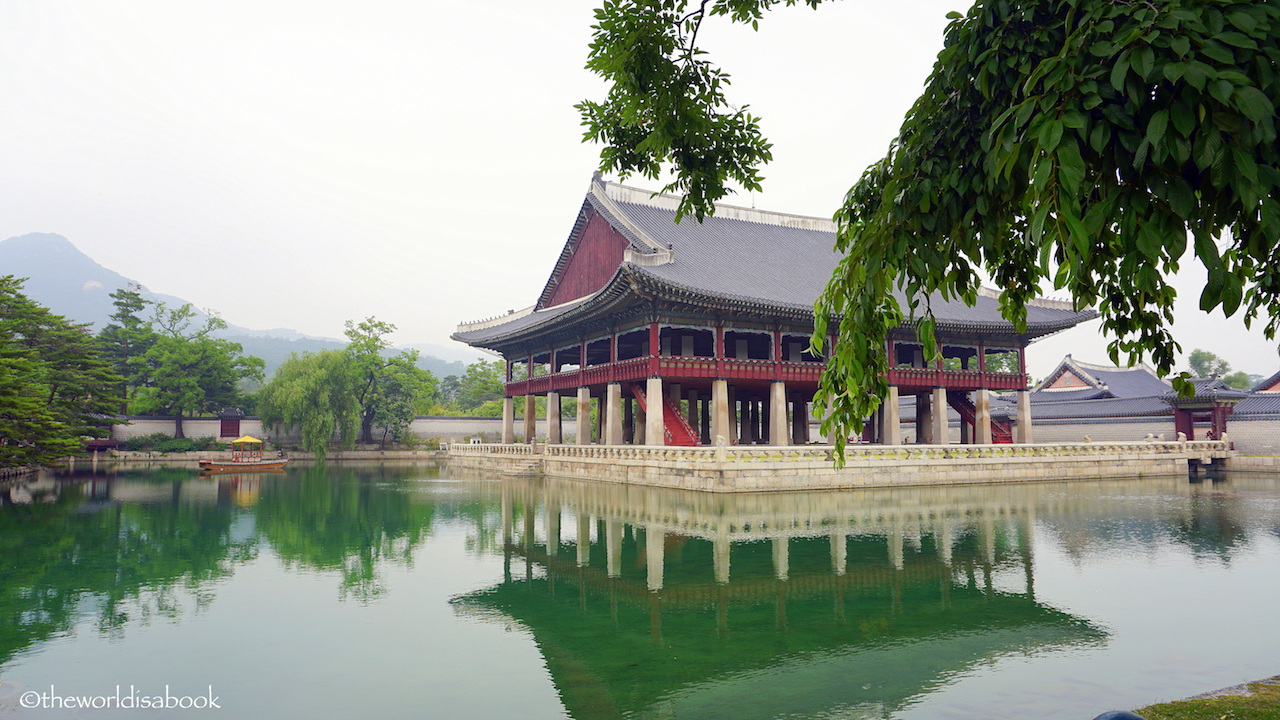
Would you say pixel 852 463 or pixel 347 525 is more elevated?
pixel 852 463

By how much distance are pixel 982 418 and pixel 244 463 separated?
38.2 metres

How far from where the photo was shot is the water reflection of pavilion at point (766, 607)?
268 inches

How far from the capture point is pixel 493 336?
44.3 m

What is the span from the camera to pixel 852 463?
2611cm

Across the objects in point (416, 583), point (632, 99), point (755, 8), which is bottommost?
point (416, 583)

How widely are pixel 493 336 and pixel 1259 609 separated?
127 feet

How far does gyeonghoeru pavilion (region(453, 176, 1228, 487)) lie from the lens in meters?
30.8

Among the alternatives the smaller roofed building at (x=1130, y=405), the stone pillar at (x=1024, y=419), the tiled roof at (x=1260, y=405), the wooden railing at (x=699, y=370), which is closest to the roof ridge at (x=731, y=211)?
the wooden railing at (x=699, y=370)

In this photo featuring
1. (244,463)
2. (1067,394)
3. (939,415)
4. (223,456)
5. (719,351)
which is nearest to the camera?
(719,351)

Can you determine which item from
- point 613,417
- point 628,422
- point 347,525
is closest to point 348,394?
point 628,422

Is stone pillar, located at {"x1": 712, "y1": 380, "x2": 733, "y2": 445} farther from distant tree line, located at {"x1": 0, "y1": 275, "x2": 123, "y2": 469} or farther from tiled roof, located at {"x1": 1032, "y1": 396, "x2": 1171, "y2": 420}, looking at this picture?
distant tree line, located at {"x1": 0, "y1": 275, "x2": 123, "y2": 469}

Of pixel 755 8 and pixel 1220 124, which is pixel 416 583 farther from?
pixel 1220 124

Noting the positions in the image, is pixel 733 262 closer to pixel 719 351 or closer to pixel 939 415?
pixel 719 351

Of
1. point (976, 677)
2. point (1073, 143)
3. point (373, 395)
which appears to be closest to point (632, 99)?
point (1073, 143)
